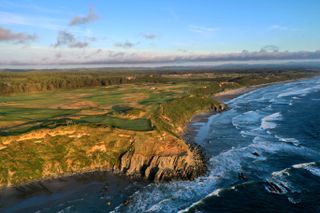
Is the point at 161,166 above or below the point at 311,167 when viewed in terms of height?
above

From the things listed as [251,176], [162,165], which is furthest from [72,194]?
[251,176]

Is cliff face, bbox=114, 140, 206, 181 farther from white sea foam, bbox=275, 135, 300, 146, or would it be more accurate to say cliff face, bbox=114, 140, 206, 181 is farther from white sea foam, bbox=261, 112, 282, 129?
white sea foam, bbox=261, 112, 282, 129

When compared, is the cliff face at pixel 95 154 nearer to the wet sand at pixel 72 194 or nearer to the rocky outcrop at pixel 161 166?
the rocky outcrop at pixel 161 166

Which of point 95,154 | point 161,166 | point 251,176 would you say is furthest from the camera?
point 95,154

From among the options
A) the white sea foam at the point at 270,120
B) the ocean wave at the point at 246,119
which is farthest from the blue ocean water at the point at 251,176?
the ocean wave at the point at 246,119

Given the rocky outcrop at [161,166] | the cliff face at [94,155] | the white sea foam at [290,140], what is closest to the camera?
the rocky outcrop at [161,166]

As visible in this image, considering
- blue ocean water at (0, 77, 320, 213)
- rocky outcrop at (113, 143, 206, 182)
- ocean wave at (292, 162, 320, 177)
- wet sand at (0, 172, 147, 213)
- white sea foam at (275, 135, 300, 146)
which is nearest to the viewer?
blue ocean water at (0, 77, 320, 213)

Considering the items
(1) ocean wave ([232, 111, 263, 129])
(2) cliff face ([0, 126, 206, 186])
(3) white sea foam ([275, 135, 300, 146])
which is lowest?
(1) ocean wave ([232, 111, 263, 129])

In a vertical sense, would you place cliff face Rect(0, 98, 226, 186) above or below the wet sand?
above

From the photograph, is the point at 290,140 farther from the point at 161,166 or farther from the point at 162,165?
the point at 161,166

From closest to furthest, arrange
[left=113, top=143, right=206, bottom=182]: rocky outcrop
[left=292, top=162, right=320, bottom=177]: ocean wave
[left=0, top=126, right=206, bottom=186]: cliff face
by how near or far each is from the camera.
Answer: [left=292, top=162, right=320, bottom=177]: ocean wave → [left=113, top=143, right=206, bottom=182]: rocky outcrop → [left=0, top=126, right=206, bottom=186]: cliff face

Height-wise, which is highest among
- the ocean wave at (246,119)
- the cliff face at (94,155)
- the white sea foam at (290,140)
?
the cliff face at (94,155)

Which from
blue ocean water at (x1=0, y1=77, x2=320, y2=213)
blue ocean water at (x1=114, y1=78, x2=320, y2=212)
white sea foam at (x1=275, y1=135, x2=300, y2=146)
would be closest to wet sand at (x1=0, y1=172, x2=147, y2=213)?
blue ocean water at (x1=0, y1=77, x2=320, y2=213)
